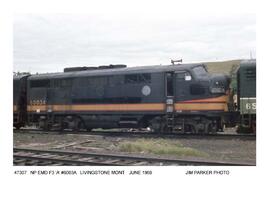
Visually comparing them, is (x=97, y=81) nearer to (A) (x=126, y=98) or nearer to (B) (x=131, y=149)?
(A) (x=126, y=98)

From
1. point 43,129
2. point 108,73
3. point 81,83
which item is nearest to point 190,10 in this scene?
point 108,73

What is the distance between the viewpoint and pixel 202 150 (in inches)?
425

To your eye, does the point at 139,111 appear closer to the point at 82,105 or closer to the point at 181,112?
the point at 181,112

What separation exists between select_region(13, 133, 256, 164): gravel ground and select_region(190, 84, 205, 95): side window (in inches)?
76.5

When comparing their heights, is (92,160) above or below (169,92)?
below

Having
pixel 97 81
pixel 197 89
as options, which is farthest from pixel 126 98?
pixel 197 89

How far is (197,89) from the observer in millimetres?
13648

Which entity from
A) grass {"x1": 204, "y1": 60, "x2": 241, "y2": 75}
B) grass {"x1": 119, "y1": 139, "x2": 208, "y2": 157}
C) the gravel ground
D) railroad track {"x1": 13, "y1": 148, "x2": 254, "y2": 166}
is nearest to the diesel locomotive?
grass {"x1": 204, "y1": 60, "x2": 241, "y2": 75}

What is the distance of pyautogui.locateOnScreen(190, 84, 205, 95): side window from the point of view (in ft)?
44.6

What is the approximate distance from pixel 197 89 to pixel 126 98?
2.91 m

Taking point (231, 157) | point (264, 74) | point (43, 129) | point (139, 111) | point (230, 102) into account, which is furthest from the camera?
point (43, 129)

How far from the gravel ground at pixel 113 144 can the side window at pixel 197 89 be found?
1.94 metres

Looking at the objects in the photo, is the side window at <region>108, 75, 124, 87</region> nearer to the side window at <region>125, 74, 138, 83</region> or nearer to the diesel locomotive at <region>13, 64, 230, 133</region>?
the diesel locomotive at <region>13, 64, 230, 133</region>

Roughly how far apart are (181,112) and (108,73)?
3533 mm
